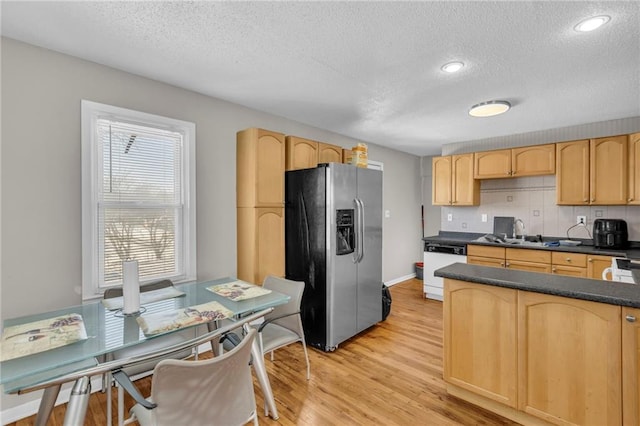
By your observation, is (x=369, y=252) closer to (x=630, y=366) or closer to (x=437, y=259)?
(x=437, y=259)

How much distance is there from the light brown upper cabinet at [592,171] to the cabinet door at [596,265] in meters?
0.71

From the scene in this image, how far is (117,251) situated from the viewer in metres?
2.35

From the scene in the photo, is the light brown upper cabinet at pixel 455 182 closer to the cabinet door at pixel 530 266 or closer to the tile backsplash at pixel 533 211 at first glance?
the tile backsplash at pixel 533 211

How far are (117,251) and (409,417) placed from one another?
8.00ft

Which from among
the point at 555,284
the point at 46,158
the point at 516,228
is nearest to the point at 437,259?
the point at 516,228

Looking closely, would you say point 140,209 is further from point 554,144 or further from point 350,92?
point 554,144

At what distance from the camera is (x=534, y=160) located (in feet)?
12.7

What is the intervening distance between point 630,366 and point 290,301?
1.98 metres

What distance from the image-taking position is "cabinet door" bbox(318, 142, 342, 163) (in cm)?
356

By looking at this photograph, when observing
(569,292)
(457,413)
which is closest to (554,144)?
(569,292)

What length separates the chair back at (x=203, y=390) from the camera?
1133mm

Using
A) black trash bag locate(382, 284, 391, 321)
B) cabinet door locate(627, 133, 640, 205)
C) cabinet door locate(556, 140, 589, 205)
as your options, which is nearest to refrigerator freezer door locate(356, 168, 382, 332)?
black trash bag locate(382, 284, 391, 321)

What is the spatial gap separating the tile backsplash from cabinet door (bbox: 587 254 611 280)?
783 mm

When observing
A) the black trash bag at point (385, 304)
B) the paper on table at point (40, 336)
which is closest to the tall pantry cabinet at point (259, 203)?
the black trash bag at point (385, 304)
